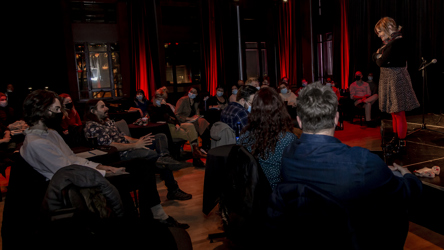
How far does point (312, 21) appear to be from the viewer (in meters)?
13.4

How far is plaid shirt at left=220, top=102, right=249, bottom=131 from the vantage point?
3.35 meters

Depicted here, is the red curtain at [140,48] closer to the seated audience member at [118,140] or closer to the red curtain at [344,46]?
the red curtain at [344,46]

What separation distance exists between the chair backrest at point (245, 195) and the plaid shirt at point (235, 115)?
1345 mm

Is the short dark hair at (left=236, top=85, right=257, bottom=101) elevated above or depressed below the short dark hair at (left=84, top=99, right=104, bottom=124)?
above

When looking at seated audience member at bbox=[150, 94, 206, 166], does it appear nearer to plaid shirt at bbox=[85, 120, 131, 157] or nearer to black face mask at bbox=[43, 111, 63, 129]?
plaid shirt at bbox=[85, 120, 131, 157]

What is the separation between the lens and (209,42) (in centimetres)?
1245

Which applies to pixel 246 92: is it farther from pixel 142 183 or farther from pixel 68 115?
pixel 68 115

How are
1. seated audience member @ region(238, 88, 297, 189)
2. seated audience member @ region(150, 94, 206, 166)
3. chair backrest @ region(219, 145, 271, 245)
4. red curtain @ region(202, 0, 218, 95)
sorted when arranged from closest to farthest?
chair backrest @ region(219, 145, 271, 245) → seated audience member @ region(238, 88, 297, 189) → seated audience member @ region(150, 94, 206, 166) → red curtain @ region(202, 0, 218, 95)

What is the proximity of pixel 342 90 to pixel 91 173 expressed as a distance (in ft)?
33.5

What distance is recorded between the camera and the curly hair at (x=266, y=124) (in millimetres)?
2230

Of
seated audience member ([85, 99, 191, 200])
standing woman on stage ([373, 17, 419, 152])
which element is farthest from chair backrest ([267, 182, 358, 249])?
standing woman on stage ([373, 17, 419, 152])

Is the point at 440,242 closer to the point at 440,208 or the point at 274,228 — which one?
the point at 440,208

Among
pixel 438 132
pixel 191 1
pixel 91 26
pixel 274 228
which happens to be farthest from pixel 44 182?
pixel 191 1

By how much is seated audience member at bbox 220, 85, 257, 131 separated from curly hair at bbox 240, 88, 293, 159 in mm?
811
